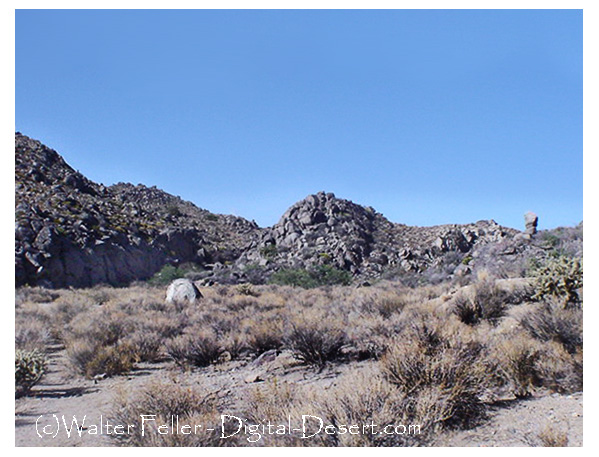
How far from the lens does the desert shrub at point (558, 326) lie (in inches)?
279

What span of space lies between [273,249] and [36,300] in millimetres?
25465

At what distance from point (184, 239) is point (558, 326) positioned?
41.7 m

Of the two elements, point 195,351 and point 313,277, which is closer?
point 195,351

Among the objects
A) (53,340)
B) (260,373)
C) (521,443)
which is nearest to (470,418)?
(521,443)

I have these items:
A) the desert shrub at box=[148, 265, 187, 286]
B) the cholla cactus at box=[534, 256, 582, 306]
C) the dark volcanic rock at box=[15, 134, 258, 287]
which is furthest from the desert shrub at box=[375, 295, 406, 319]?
the desert shrub at box=[148, 265, 187, 286]

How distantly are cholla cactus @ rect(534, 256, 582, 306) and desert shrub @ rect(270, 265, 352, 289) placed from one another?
2167 cm

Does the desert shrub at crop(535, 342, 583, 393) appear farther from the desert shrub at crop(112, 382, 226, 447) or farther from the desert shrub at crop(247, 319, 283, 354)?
the desert shrub at crop(247, 319, 283, 354)

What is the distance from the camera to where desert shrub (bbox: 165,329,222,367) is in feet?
30.3

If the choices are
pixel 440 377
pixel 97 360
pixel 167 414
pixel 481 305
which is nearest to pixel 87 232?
pixel 97 360

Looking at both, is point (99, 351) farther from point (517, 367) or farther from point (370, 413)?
point (517, 367)

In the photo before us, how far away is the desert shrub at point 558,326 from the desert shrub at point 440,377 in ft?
6.54

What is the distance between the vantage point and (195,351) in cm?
923

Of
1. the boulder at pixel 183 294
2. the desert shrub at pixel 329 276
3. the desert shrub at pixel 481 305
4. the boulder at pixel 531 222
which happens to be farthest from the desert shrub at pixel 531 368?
the desert shrub at pixel 329 276
